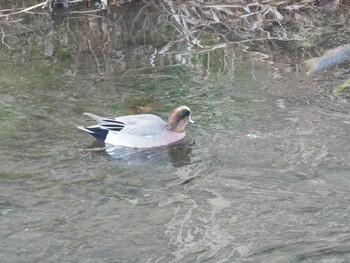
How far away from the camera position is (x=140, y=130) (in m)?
7.40

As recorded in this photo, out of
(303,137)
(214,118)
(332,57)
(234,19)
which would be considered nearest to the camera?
(303,137)

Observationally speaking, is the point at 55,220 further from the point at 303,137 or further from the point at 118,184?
the point at 303,137

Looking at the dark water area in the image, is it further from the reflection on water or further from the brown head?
the brown head

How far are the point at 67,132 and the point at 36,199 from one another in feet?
4.77

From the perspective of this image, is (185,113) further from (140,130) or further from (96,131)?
(96,131)

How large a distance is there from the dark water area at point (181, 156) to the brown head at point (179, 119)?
0.16 m

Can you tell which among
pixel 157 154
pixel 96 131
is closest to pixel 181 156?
pixel 157 154

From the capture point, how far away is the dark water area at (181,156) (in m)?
5.48

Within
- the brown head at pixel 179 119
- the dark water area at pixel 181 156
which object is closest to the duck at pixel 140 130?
the brown head at pixel 179 119

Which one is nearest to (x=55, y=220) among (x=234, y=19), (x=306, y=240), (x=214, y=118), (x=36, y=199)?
(x=36, y=199)

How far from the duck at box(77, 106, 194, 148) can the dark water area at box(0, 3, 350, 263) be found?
0.11 meters

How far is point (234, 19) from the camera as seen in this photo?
12.0 m

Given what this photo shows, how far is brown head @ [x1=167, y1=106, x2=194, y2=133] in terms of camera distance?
295 inches

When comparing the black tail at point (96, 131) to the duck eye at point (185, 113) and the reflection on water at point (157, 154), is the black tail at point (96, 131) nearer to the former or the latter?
the reflection on water at point (157, 154)
